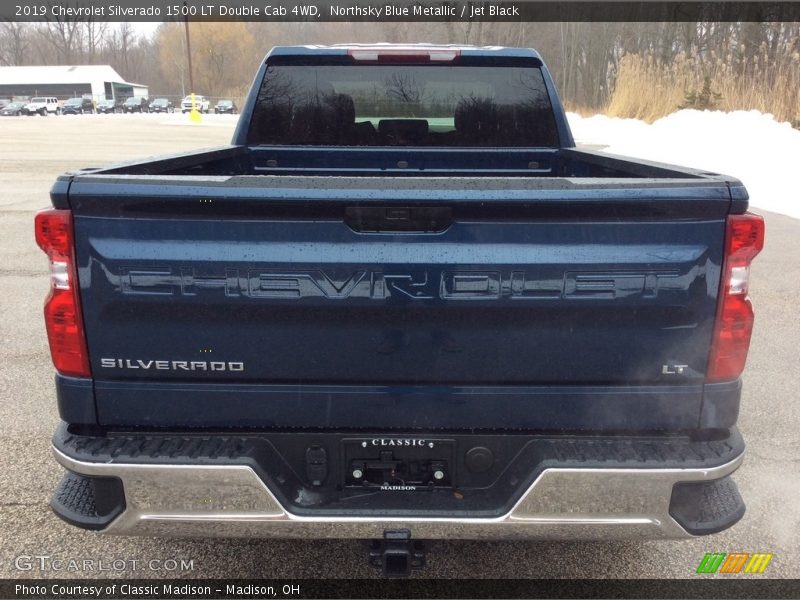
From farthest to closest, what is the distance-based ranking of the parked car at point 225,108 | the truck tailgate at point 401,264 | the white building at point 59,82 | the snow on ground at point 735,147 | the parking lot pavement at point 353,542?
the white building at point 59,82, the parked car at point 225,108, the snow on ground at point 735,147, the parking lot pavement at point 353,542, the truck tailgate at point 401,264

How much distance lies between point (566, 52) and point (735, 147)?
36.5 metres

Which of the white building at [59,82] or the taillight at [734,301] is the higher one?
the white building at [59,82]

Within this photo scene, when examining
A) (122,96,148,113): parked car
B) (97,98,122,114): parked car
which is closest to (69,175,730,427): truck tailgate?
(97,98,122,114): parked car

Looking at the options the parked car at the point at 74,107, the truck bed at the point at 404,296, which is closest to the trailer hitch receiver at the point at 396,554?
the truck bed at the point at 404,296

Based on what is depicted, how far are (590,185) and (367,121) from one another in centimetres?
Result: 251

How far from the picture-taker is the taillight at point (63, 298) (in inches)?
83.2

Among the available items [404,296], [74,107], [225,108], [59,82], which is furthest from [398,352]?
[59,82]

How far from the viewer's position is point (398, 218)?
2125 millimetres

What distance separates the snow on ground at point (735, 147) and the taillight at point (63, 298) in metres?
9.85

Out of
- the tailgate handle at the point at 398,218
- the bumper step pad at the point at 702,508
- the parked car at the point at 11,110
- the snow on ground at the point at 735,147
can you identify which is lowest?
the bumper step pad at the point at 702,508

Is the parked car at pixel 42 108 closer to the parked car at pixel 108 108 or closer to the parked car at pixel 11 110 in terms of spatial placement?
the parked car at pixel 11 110

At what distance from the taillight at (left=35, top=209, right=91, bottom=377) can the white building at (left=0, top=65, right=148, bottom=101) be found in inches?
4084

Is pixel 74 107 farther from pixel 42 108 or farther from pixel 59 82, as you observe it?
pixel 59 82

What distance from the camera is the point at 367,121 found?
4.34 meters
